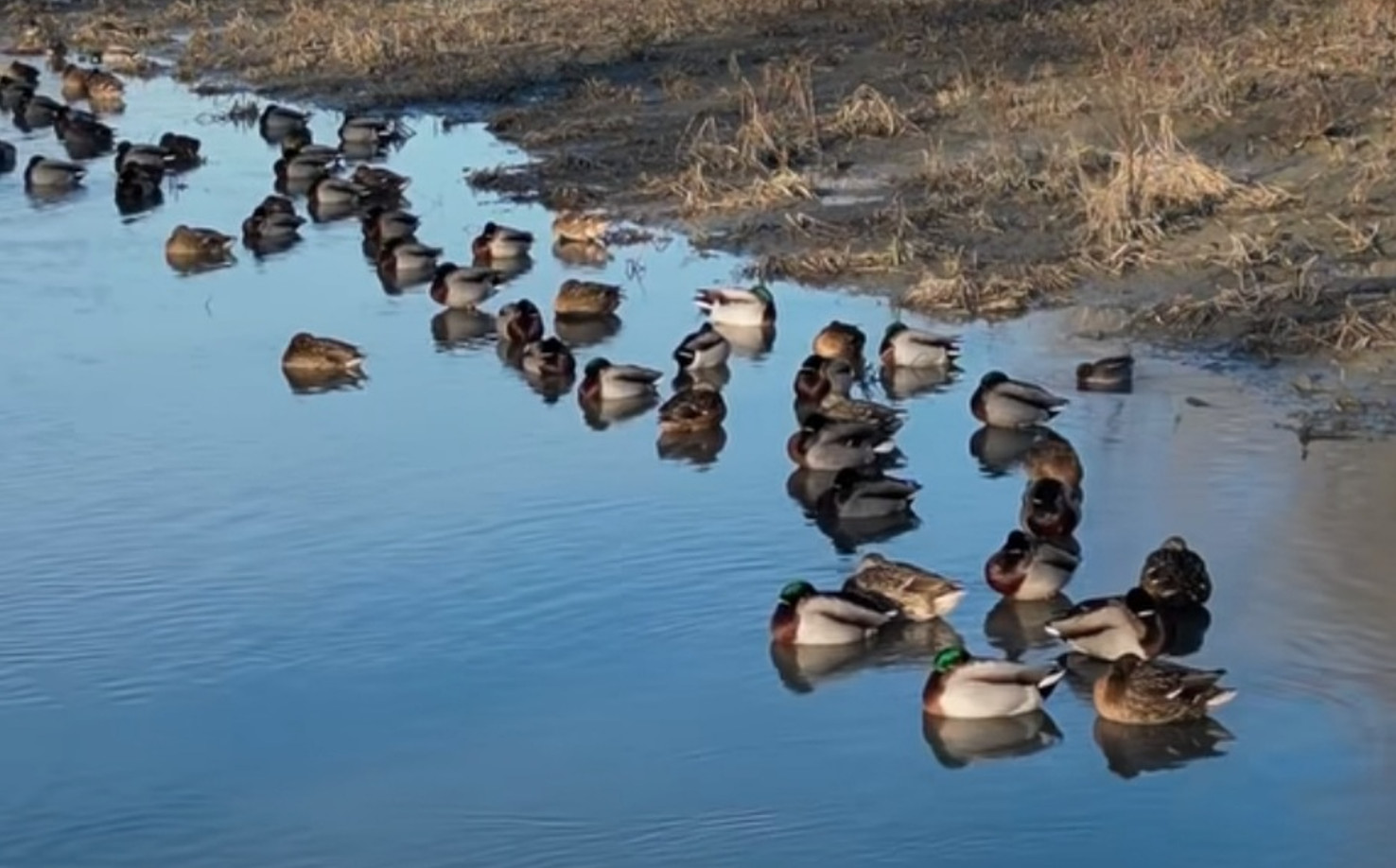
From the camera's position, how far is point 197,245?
1708cm

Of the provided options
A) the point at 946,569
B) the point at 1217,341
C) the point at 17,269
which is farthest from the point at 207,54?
the point at 946,569

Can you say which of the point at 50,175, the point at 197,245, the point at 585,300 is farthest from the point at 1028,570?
the point at 50,175

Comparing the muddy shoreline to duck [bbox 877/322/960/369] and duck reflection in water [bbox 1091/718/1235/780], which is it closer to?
duck [bbox 877/322/960/369]

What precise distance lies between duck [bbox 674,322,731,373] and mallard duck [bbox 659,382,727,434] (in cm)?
80

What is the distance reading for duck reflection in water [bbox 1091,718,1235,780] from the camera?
8.34m

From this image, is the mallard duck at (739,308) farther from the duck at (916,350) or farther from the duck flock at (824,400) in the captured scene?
the duck at (916,350)

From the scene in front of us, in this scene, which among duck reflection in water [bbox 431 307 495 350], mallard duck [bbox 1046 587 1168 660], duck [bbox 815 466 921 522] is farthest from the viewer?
duck reflection in water [bbox 431 307 495 350]

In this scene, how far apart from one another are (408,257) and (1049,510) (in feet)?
22.6

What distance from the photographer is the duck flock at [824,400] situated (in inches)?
347

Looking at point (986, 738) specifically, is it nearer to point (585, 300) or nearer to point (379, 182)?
point (585, 300)

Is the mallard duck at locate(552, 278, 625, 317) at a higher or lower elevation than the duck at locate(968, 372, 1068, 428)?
higher

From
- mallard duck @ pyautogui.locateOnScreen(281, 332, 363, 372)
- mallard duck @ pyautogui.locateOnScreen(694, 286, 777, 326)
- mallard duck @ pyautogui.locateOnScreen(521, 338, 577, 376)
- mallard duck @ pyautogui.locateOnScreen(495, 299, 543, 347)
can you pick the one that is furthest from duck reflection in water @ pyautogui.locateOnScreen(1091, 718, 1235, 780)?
mallard duck @ pyautogui.locateOnScreen(495, 299, 543, 347)

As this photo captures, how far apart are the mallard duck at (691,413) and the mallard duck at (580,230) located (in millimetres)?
4368

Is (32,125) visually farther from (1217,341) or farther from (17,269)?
(1217,341)
